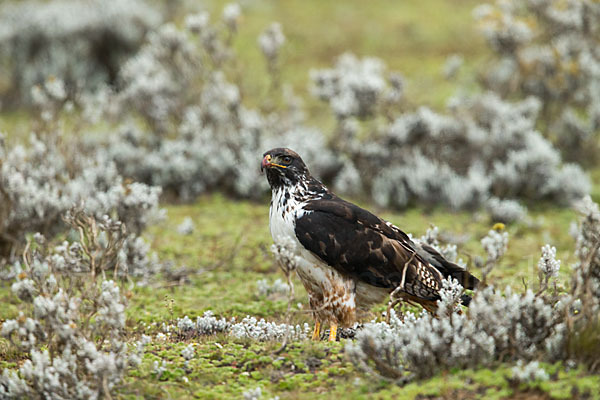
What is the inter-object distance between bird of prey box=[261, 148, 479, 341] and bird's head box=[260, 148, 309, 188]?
2 centimetres

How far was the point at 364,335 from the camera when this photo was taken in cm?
414

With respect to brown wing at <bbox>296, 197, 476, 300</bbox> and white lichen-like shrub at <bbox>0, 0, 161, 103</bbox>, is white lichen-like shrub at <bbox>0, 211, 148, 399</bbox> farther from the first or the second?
white lichen-like shrub at <bbox>0, 0, 161, 103</bbox>

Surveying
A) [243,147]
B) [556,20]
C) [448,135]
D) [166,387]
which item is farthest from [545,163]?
[166,387]

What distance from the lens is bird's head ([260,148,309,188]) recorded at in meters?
5.50

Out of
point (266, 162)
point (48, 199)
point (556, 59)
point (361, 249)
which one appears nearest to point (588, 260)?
point (361, 249)

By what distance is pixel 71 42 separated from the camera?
46.8 ft

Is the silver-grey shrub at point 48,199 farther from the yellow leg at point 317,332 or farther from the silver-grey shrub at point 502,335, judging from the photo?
the silver-grey shrub at point 502,335

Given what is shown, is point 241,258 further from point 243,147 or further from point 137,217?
point 243,147

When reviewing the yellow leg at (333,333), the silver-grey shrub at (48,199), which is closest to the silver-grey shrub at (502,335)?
the yellow leg at (333,333)

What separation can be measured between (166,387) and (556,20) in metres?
9.03

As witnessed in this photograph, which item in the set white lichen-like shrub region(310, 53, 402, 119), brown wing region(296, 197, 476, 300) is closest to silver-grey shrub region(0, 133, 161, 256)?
brown wing region(296, 197, 476, 300)

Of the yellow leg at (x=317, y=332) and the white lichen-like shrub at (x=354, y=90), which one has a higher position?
the white lichen-like shrub at (x=354, y=90)

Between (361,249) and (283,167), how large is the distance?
2.82ft

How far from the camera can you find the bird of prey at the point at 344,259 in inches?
Result: 203
